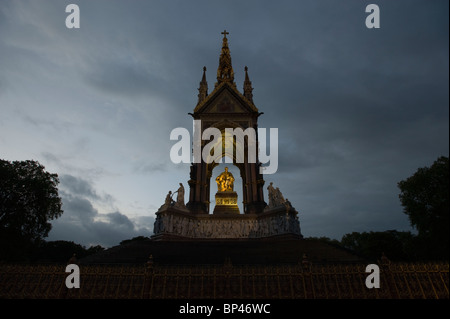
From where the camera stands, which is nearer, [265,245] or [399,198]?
[265,245]

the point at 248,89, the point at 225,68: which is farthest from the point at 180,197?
the point at 225,68

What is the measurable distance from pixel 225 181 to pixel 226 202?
2.66 m

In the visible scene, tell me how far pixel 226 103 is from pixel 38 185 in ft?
66.6

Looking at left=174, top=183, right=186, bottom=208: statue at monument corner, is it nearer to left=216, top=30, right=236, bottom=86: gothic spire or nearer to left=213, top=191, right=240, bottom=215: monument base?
left=213, top=191, right=240, bottom=215: monument base

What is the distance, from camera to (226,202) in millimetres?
27094

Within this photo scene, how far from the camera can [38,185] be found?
21984mm

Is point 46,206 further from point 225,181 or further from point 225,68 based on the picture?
point 225,68

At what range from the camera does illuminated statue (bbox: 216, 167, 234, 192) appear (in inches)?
1118

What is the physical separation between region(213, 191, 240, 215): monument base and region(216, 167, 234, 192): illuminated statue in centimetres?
76

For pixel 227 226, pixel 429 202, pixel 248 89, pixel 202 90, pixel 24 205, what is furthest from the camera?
pixel 248 89

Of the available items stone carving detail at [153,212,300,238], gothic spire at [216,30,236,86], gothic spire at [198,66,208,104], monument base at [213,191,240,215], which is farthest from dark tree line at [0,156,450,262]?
gothic spire at [216,30,236,86]

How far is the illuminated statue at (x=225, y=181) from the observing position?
28.4 m
